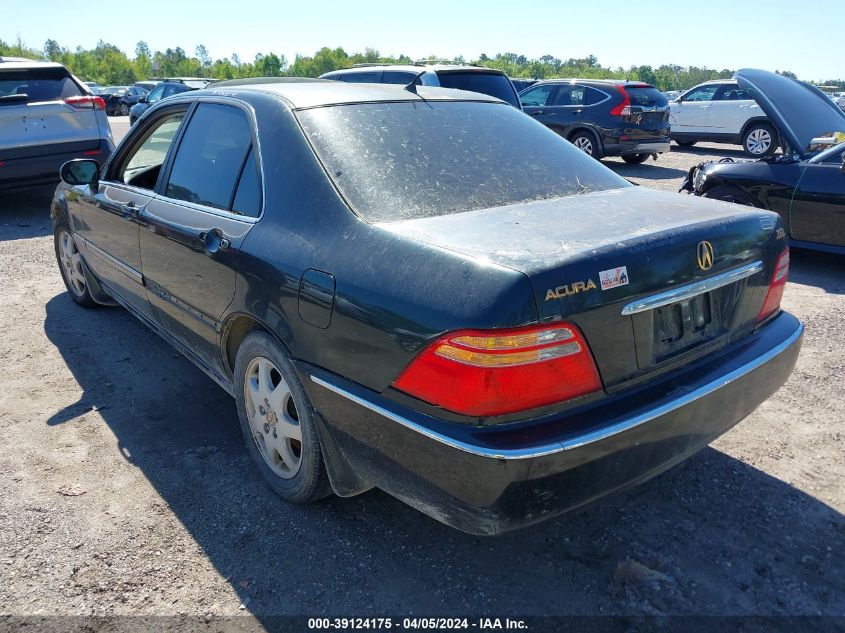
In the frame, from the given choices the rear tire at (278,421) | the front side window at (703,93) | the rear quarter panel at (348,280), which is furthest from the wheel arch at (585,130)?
the rear tire at (278,421)

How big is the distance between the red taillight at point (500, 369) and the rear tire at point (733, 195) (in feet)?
17.4

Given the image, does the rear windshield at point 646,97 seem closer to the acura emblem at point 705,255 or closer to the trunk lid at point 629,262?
the trunk lid at point 629,262

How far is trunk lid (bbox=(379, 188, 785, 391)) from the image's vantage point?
205cm

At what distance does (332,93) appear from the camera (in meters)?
3.09

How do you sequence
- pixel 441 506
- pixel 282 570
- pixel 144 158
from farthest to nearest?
pixel 144 158 → pixel 282 570 → pixel 441 506

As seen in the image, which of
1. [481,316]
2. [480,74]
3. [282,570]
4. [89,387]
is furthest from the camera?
[480,74]

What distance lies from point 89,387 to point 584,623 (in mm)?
3141

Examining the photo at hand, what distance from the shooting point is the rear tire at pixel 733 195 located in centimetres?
668

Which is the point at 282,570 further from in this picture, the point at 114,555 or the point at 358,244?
the point at 358,244

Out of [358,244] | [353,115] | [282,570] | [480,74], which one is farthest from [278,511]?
[480,74]

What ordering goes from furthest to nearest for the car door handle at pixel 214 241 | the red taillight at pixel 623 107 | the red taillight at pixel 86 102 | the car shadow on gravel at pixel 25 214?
the red taillight at pixel 623 107 → the red taillight at pixel 86 102 → the car shadow on gravel at pixel 25 214 → the car door handle at pixel 214 241

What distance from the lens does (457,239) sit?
2.25 m

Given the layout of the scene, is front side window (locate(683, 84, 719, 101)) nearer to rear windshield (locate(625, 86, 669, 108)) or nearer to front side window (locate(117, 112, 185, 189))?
rear windshield (locate(625, 86, 669, 108))

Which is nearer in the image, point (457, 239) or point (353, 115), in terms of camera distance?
point (457, 239)
